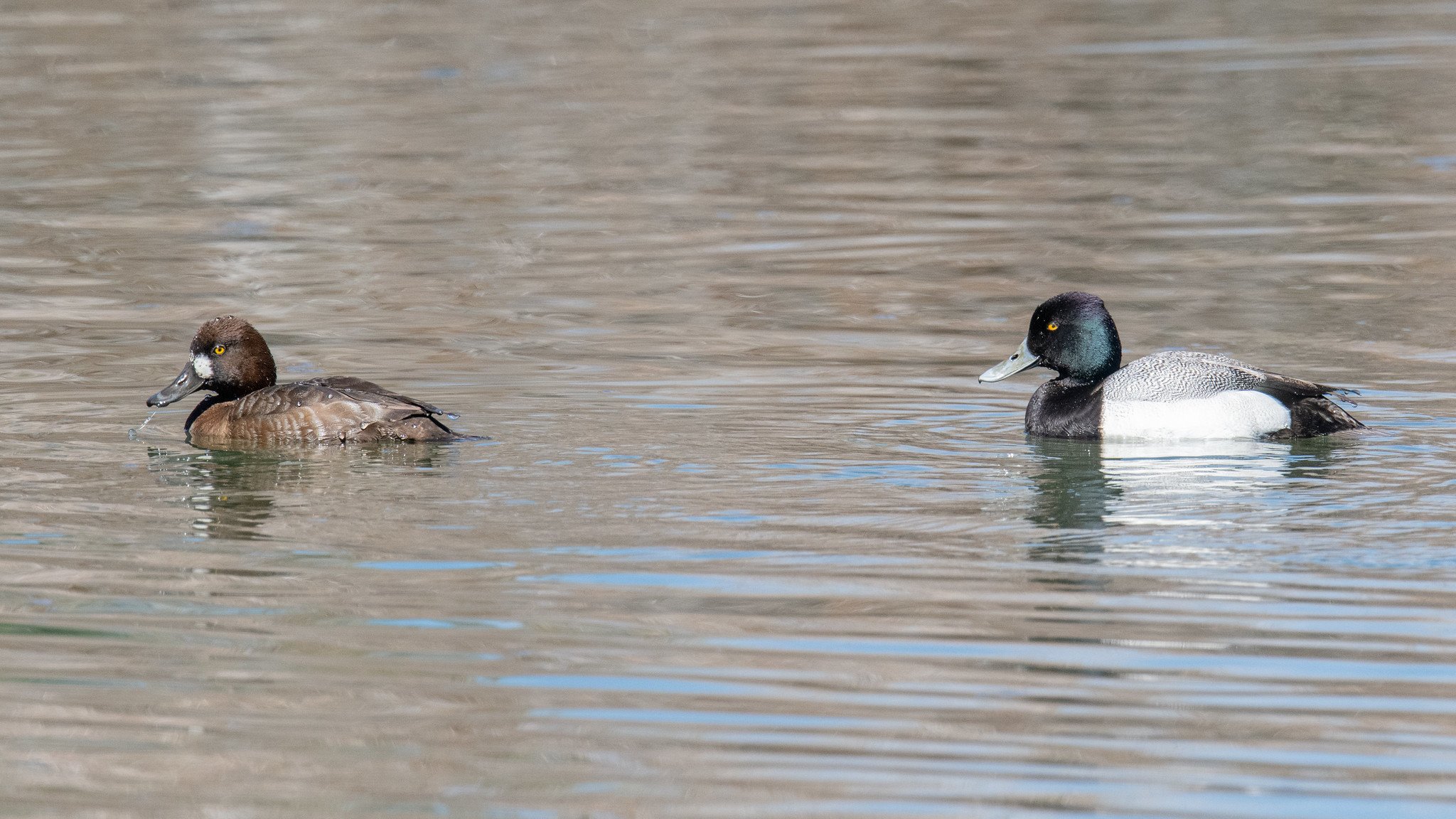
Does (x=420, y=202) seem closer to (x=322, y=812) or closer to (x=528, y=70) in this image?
(x=528, y=70)

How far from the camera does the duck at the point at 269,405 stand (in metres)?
10.1

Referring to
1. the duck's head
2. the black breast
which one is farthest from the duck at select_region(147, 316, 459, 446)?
the duck's head

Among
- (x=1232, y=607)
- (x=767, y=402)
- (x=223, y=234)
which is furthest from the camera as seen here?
(x=223, y=234)

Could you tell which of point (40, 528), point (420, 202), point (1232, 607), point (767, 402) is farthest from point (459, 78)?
point (1232, 607)

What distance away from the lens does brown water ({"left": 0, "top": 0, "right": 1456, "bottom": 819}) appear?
5879 millimetres

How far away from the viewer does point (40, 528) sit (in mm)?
8414

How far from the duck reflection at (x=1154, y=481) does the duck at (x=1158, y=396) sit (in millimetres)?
81

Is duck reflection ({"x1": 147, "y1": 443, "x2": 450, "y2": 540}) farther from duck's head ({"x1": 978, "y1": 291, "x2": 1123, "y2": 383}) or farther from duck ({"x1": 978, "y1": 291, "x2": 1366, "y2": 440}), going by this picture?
duck's head ({"x1": 978, "y1": 291, "x2": 1123, "y2": 383})

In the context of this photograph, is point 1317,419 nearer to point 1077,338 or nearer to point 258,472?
point 1077,338

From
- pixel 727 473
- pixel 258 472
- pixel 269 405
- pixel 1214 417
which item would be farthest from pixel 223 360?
pixel 1214 417

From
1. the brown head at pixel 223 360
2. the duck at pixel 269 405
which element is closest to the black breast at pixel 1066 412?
the duck at pixel 269 405

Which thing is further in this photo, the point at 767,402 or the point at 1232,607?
the point at 767,402

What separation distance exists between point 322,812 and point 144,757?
717mm

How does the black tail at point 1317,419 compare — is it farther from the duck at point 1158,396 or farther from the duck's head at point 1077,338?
the duck's head at point 1077,338
